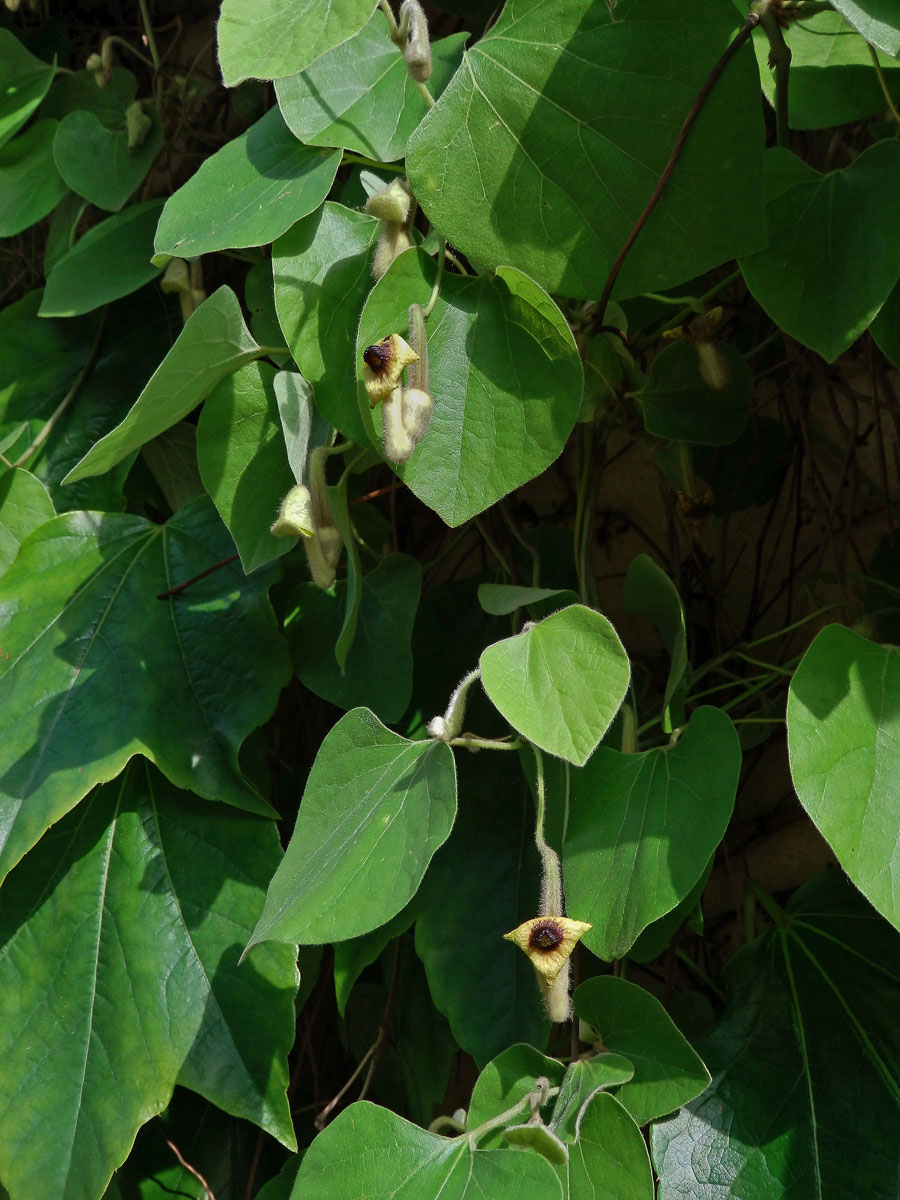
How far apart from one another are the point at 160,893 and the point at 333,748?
0.26 m

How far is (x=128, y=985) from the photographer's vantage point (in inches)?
29.7

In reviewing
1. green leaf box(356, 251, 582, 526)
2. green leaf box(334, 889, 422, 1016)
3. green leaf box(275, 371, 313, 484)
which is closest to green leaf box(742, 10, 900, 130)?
green leaf box(356, 251, 582, 526)

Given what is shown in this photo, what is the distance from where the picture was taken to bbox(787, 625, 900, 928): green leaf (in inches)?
22.0

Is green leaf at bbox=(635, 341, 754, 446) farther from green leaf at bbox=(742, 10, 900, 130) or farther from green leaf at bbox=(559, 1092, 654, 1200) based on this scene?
green leaf at bbox=(559, 1092, 654, 1200)

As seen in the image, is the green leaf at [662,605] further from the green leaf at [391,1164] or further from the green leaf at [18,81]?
the green leaf at [18,81]

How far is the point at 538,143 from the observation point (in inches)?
23.9

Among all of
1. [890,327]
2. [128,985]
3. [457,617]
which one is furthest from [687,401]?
[128,985]

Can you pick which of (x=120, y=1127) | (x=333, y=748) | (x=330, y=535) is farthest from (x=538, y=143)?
(x=120, y=1127)

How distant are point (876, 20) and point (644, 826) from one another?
1.43ft

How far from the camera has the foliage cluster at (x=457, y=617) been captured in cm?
58

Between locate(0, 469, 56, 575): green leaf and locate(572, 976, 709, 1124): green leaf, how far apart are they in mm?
583

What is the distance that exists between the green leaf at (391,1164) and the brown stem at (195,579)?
0.39 meters

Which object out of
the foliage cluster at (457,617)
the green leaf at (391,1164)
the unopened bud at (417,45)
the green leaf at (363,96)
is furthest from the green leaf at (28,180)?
the green leaf at (391,1164)

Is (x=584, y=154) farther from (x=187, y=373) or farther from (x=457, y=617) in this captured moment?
(x=457, y=617)
